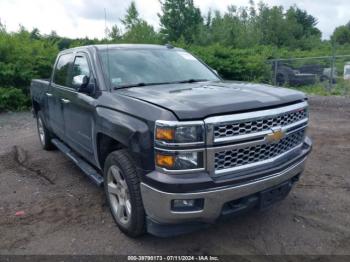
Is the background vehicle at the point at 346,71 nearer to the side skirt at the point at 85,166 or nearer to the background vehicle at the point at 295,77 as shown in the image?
the background vehicle at the point at 295,77

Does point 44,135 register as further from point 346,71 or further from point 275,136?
point 346,71

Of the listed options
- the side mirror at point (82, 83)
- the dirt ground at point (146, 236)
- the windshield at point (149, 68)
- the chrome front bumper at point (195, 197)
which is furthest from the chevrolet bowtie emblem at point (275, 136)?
the side mirror at point (82, 83)

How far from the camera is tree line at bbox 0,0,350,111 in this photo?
41.2 feet

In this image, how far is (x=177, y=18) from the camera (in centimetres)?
3925

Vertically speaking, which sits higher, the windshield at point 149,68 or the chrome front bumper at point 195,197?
the windshield at point 149,68

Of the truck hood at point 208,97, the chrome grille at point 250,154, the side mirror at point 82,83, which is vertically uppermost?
the side mirror at point 82,83

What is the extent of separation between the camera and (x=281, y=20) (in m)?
42.6

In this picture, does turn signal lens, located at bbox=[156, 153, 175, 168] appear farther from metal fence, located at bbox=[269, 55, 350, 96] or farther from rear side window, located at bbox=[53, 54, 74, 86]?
metal fence, located at bbox=[269, 55, 350, 96]

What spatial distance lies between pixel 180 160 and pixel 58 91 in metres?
3.16

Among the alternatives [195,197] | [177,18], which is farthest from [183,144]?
[177,18]

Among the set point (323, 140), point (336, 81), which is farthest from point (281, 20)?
point (323, 140)

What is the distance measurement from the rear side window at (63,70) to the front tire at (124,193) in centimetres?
203

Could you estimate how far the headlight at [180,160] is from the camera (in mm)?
2887

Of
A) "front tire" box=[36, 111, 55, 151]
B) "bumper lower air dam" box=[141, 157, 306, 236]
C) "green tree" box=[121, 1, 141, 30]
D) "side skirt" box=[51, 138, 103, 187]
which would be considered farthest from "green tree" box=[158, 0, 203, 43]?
"bumper lower air dam" box=[141, 157, 306, 236]
